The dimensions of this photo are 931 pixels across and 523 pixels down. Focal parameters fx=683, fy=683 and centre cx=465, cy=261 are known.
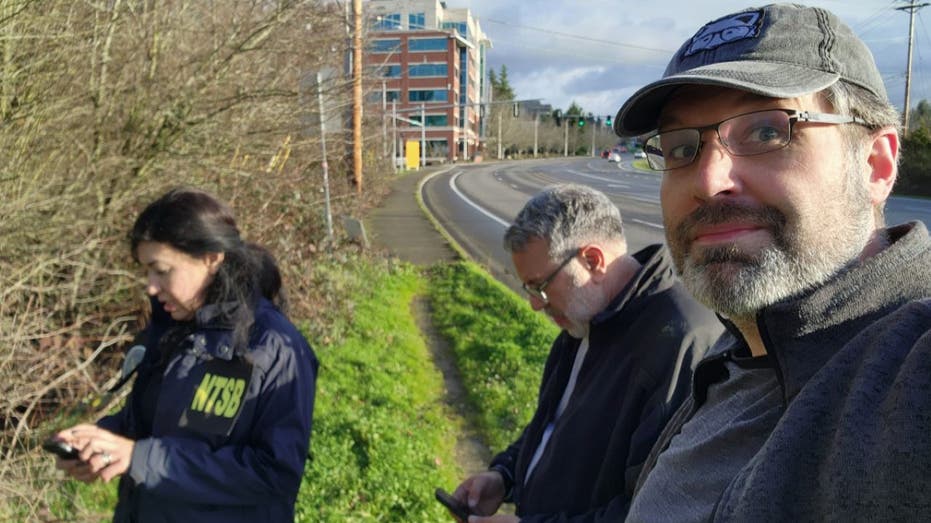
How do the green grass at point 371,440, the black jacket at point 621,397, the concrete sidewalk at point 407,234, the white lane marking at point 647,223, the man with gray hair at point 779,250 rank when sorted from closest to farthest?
the man with gray hair at point 779,250 → the black jacket at point 621,397 → the green grass at point 371,440 → the concrete sidewalk at point 407,234 → the white lane marking at point 647,223

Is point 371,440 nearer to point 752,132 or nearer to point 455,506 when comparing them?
point 455,506

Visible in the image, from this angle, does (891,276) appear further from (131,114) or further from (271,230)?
(271,230)

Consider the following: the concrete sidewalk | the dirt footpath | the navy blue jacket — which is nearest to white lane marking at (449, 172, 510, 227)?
the concrete sidewalk

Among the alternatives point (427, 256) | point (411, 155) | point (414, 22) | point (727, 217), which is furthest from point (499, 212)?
point (411, 155)

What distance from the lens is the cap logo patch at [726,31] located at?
1.22 meters

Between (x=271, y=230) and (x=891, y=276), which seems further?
(x=271, y=230)

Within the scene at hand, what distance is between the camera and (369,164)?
24.0 m

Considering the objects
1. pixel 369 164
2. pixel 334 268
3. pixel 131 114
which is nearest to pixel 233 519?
pixel 131 114

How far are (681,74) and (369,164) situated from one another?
23300mm

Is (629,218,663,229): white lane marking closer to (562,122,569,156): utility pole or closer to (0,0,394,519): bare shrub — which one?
(0,0,394,519): bare shrub

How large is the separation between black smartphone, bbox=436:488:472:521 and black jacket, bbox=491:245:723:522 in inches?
14.6

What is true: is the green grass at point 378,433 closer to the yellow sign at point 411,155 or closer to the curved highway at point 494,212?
the curved highway at point 494,212

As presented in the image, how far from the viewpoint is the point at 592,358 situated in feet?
7.25

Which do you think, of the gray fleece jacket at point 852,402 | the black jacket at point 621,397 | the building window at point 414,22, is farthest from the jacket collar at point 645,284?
the building window at point 414,22
